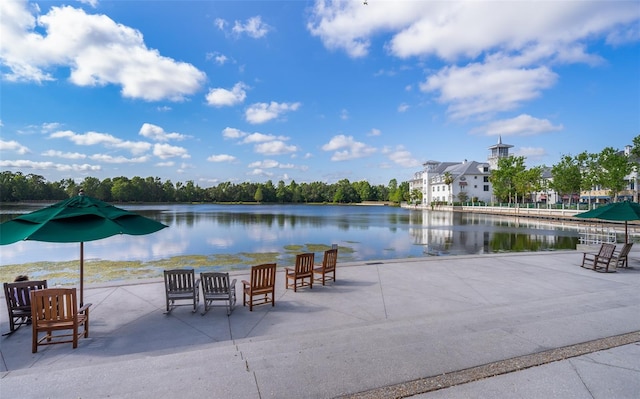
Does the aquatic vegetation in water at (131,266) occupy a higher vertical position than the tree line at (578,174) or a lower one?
lower

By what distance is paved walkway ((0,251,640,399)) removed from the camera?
3.54 meters

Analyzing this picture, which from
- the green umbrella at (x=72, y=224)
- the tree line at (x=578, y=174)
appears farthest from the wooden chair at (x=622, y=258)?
the tree line at (x=578, y=174)

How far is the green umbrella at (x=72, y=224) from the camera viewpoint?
16.8ft

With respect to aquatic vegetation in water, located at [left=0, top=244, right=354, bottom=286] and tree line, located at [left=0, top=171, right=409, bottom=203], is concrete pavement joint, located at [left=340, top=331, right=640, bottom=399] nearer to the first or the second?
aquatic vegetation in water, located at [left=0, top=244, right=354, bottom=286]

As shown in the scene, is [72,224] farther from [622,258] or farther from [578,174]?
[578,174]

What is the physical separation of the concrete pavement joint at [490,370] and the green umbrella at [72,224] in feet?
14.9

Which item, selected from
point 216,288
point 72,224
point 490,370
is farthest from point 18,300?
point 490,370

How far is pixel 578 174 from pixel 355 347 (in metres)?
69.7

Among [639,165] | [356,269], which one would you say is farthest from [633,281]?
[639,165]

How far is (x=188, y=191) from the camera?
14700 cm

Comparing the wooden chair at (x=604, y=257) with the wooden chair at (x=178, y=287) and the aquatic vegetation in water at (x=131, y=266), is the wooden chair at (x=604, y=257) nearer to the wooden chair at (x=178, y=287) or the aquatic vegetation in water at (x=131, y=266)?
the aquatic vegetation in water at (x=131, y=266)

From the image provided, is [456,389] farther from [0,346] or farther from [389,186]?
[389,186]

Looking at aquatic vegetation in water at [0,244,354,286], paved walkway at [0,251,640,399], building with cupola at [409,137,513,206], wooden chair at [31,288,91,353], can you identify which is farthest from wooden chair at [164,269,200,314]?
building with cupola at [409,137,513,206]

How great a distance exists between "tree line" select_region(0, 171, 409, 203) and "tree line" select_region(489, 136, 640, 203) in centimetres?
5710
